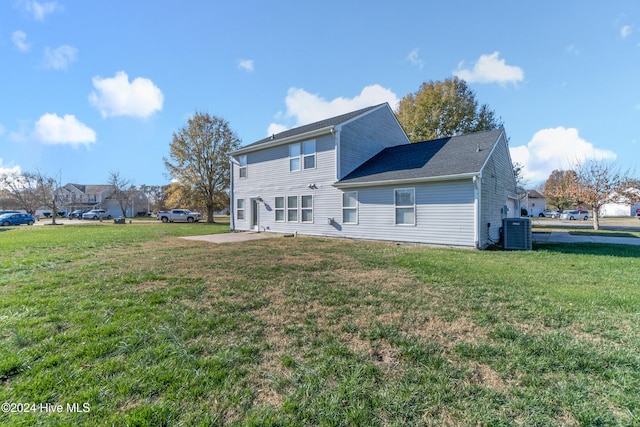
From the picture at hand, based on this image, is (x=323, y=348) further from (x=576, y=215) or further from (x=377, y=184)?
(x=576, y=215)

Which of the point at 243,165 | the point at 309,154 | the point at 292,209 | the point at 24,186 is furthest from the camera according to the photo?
the point at 24,186

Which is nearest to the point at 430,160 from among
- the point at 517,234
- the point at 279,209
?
the point at 517,234

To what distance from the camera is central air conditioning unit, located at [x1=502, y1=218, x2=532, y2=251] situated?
379 inches

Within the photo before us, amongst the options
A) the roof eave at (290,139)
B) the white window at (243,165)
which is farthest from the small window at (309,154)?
the white window at (243,165)

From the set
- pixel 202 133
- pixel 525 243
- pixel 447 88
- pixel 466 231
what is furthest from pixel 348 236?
pixel 202 133

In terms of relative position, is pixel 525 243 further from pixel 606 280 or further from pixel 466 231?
pixel 606 280

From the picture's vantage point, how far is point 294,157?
1451 centimetres

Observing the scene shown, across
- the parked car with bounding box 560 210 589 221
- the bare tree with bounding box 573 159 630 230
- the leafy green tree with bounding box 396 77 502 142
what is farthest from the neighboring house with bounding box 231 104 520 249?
the parked car with bounding box 560 210 589 221

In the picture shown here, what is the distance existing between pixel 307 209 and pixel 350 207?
2570 millimetres

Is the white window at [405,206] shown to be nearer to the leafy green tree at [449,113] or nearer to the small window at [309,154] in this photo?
the small window at [309,154]

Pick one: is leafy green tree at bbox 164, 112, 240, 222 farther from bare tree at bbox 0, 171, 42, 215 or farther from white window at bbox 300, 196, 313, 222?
bare tree at bbox 0, 171, 42, 215

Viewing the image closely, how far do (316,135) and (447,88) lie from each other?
17785mm

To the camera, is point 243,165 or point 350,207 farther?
point 243,165

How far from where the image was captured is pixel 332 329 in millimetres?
3332
